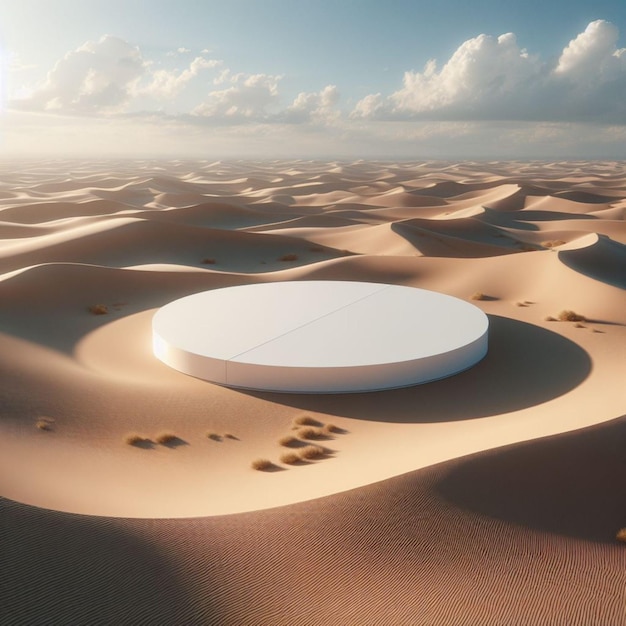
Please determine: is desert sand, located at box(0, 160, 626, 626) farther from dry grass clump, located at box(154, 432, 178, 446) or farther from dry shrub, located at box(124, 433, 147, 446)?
dry shrub, located at box(124, 433, 147, 446)

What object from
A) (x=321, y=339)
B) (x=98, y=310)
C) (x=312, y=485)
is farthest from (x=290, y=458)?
(x=98, y=310)

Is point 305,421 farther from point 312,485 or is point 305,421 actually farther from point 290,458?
point 312,485

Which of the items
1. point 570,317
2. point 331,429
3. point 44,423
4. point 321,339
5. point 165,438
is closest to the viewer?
point 165,438

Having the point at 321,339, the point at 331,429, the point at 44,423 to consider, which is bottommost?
the point at 331,429

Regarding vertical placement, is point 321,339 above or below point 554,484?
above

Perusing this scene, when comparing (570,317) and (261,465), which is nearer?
(261,465)

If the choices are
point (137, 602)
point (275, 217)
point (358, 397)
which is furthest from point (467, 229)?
point (137, 602)

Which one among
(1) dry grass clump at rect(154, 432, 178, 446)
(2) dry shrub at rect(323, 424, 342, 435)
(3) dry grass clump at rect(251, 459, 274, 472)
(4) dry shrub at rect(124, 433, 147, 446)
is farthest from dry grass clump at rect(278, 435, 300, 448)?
(4) dry shrub at rect(124, 433, 147, 446)
